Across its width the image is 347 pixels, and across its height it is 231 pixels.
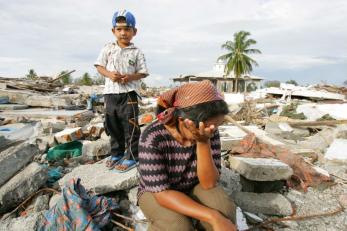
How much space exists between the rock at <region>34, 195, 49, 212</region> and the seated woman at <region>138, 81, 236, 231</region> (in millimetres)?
1314

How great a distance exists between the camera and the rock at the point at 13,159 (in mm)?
3299

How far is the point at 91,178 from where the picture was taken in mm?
3387

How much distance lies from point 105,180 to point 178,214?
135cm

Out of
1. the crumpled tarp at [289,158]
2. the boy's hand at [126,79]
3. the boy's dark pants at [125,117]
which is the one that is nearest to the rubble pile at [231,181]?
the crumpled tarp at [289,158]

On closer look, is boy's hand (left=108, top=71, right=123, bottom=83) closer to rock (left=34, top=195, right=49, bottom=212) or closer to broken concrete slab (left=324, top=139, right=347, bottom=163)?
rock (left=34, top=195, right=49, bottom=212)

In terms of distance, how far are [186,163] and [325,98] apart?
12938 mm

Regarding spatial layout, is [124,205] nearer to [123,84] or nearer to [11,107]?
[123,84]

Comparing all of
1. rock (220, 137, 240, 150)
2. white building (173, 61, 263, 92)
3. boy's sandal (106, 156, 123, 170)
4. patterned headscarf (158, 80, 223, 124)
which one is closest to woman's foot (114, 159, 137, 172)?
boy's sandal (106, 156, 123, 170)

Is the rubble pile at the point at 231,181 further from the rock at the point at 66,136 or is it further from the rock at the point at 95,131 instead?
the rock at the point at 95,131

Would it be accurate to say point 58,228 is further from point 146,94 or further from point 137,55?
point 146,94

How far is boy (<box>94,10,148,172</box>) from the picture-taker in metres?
3.52

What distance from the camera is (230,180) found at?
3.86 metres

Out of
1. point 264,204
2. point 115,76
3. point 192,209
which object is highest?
point 115,76

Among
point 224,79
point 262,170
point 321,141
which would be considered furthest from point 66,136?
point 224,79
